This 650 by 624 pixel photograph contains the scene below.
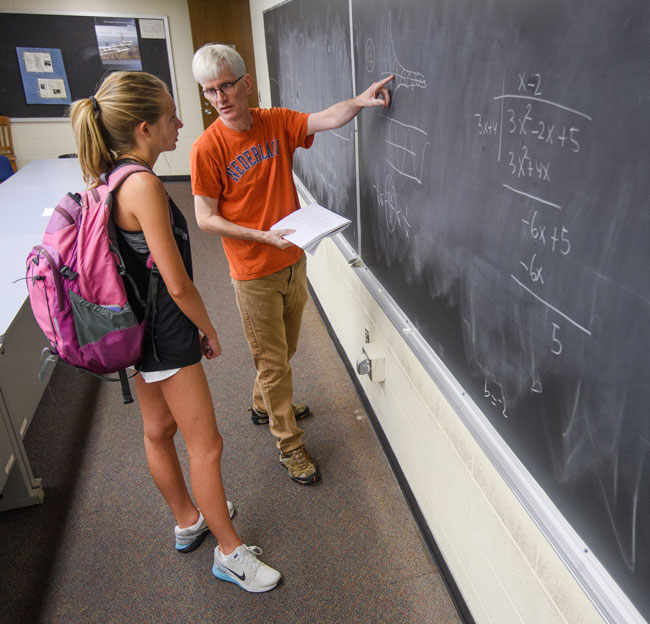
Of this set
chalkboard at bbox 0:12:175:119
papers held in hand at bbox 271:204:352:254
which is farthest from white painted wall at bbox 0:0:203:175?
papers held in hand at bbox 271:204:352:254

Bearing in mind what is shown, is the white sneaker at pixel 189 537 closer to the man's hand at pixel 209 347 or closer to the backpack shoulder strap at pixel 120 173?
the man's hand at pixel 209 347

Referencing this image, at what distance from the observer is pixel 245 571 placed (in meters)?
1.65

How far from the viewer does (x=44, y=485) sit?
2.12 meters

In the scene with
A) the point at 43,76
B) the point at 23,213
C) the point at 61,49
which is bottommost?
the point at 23,213

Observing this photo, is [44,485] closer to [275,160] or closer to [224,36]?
[275,160]

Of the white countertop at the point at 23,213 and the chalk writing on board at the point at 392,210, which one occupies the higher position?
the chalk writing on board at the point at 392,210

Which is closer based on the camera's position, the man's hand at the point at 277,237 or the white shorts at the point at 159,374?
the white shorts at the point at 159,374

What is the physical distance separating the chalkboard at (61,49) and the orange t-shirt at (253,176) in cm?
526

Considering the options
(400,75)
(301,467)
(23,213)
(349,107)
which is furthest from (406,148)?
(23,213)

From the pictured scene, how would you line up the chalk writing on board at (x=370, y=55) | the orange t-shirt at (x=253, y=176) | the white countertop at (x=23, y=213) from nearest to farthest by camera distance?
the chalk writing on board at (x=370, y=55) → the orange t-shirt at (x=253, y=176) → the white countertop at (x=23, y=213)

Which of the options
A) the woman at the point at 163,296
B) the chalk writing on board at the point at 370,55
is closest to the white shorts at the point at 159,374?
the woman at the point at 163,296

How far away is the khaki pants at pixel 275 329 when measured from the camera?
1.91m

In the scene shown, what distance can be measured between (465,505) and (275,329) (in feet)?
3.06

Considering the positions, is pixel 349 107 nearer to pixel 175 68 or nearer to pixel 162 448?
pixel 162 448
